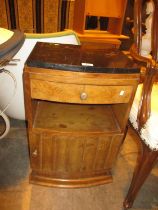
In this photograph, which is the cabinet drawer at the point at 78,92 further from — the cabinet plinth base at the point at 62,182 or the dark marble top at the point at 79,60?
the cabinet plinth base at the point at 62,182

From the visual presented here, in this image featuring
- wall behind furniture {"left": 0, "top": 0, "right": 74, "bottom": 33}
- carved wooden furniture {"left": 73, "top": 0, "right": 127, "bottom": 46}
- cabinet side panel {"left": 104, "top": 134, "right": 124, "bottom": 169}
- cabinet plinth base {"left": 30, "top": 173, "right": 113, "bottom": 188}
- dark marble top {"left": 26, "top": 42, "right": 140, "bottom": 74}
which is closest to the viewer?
dark marble top {"left": 26, "top": 42, "right": 140, "bottom": 74}

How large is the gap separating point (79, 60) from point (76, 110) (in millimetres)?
361

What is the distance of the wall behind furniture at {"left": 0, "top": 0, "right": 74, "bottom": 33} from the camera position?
1.88 meters

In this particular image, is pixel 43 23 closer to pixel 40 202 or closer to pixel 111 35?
pixel 111 35

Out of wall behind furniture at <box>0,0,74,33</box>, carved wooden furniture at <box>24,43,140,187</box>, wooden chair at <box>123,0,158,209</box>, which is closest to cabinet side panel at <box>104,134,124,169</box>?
carved wooden furniture at <box>24,43,140,187</box>

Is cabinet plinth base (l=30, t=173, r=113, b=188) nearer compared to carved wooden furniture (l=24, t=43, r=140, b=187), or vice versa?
carved wooden furniture (l=24, t=43, r=140, b=187)

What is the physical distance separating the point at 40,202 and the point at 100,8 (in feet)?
5.57

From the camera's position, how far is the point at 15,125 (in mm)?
1452

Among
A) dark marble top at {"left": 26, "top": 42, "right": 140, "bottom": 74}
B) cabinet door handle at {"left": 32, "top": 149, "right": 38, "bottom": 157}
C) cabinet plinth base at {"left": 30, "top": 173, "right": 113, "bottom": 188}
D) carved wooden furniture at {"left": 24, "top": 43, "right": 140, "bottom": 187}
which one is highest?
dark marble top at {"left": 26, "top": 42, "right": 140, "bottom": 74}

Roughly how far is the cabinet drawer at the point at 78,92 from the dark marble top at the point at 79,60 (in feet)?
0.23

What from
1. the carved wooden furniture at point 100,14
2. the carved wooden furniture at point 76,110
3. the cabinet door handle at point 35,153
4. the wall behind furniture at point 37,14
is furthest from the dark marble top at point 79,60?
the wall behind furniture at point 37,14

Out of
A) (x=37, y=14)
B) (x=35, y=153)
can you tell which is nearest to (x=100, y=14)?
(x=37, y=14)

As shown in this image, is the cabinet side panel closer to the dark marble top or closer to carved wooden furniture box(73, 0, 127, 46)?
the dark marble top

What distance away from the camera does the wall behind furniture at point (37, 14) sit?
74.2 inches
